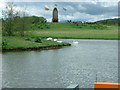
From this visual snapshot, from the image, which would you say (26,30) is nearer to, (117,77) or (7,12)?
(7,12)

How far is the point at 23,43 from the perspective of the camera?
48562 millimetres

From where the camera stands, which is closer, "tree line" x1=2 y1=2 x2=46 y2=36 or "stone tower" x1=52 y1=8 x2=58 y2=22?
"tree line" x1=2 y1=2 x2=46 y2=36

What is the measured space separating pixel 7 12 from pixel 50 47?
1908 centimetres

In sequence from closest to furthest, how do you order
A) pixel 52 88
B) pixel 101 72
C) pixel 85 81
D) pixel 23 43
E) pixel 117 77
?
pixel 52 88
pixel 85 81
pixel 117 77
pixel 101 72
pixel 23 43

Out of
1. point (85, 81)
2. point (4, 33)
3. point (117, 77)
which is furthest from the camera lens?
point (4, 33)

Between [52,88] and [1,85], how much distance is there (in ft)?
11.2

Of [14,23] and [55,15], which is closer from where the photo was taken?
[14,23]

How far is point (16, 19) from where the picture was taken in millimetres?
62094

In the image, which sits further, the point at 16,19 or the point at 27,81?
the point at 16,19

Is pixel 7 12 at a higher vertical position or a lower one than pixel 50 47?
higher

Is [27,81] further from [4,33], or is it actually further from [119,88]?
[4,33]

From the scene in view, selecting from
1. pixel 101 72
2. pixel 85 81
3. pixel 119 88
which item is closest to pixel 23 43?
pixel 101 72

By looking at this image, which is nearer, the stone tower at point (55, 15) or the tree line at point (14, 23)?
the tree line at point (14, 23)

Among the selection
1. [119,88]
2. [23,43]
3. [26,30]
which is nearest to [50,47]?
[23,43]
